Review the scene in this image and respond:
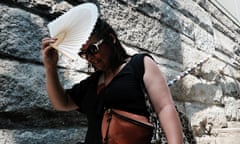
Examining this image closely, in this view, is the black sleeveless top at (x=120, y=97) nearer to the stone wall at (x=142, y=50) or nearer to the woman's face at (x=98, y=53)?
the woman's face at (x=98, y=53)

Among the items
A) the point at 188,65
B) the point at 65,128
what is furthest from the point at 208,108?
the point at 65,128

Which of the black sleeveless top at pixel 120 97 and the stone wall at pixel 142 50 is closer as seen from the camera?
the black sleeveless top at pixel 120 97

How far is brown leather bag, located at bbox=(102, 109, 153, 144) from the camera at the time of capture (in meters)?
0.93

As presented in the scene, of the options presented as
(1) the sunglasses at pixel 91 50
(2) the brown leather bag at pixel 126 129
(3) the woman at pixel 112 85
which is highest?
(1) the sunglasses at pixel 91 50

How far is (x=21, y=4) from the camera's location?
1182 mm

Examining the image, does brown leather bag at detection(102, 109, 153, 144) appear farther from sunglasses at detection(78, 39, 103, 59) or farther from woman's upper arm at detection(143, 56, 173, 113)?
sunglasses at detection(78, 39, 103, 59)

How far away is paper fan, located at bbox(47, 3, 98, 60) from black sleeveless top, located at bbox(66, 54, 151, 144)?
0.47 ft

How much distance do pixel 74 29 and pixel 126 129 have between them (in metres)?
0.32

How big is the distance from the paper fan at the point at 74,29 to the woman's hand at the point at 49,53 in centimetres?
2

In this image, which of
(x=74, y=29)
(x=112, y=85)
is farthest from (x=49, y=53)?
(x=112, y=85)

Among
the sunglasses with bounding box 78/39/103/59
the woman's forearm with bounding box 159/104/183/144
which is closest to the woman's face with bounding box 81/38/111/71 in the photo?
the sunglasses with bounding box 78/39/103/59

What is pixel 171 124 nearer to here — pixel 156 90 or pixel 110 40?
pixel 156 90

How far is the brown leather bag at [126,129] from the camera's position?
0.93m

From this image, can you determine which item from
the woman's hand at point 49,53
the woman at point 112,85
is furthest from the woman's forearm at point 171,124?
the woman's hand at point 49,53
